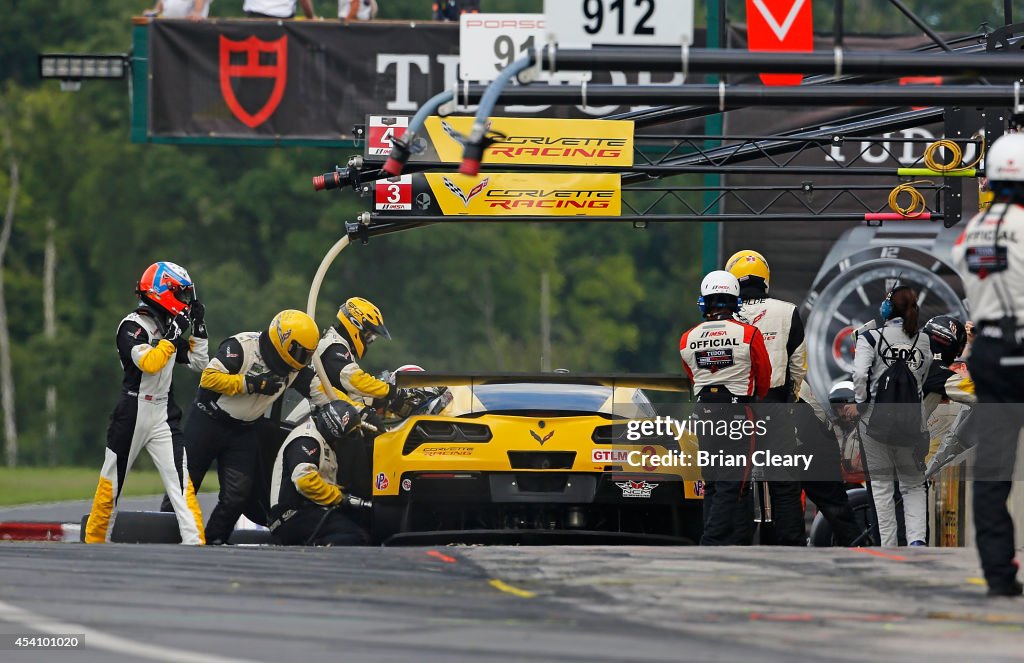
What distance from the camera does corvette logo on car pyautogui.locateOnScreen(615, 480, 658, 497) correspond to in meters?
11.2

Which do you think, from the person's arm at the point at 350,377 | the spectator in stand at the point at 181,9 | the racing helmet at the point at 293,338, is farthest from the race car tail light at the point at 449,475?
→ the spectator in stand at the point at 181,9

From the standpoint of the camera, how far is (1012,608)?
7293mm

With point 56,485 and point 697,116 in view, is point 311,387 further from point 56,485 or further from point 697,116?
point 56,485

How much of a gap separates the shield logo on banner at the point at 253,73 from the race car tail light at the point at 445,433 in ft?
30.5

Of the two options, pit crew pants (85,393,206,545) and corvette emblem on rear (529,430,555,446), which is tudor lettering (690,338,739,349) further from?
pit crew pants (85,393,206,545)

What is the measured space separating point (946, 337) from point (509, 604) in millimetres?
5759

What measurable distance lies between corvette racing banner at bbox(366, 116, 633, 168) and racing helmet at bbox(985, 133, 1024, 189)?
6.70 meters

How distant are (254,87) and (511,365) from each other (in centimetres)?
3238

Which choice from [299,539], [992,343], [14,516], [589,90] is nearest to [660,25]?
[589,90]

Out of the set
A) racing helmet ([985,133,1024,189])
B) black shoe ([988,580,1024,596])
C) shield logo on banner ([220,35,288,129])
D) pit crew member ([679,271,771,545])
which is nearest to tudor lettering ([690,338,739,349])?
pit crew member ([679,271,771,545])

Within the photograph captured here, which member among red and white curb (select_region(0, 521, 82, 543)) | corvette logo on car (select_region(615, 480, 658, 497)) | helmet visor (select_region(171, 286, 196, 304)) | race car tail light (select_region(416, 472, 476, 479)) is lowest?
red and white curb (select_region(0, 521, 82, 543))

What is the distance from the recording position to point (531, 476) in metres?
11.2

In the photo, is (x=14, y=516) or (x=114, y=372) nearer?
(x=14, y=516)

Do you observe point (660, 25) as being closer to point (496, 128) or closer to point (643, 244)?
point (496, 128)
